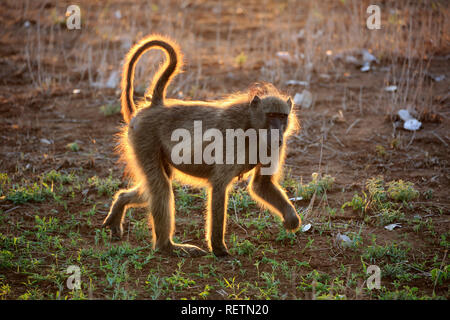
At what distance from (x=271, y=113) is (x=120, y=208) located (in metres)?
1.66

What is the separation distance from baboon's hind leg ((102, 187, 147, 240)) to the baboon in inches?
4.0

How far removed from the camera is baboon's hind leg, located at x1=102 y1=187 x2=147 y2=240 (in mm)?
4402

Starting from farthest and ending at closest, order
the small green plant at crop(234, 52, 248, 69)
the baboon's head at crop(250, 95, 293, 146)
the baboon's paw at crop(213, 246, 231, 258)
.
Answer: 1. the small green plant at crop(234, 52, 248, 69)
2. the baboon's paw at crop(213, 246, 231, 258)
3. the baboon's head at crop(250, 95, 293, 146)

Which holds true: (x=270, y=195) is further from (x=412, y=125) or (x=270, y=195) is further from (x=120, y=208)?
(x=412, y=125)

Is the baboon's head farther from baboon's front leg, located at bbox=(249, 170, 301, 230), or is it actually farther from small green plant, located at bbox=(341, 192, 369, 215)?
small green plant, located at bbox=(341, 192, 369, 215)

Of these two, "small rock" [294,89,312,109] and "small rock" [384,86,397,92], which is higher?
"small rock" [384,86,397,92]

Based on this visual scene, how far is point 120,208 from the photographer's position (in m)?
4.44

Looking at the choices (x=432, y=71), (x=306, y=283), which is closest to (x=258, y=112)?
(x=306, y=283)

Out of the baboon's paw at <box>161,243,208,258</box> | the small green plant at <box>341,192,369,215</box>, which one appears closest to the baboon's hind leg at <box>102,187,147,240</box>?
the baboon's paw at <box>161,243,208,258</box>

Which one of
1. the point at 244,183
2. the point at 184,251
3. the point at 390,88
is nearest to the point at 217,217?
the point at 184,251

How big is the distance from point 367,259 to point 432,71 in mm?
5491

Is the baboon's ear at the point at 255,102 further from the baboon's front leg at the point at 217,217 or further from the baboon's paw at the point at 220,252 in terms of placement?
the baboon's paw at the point at 220,252

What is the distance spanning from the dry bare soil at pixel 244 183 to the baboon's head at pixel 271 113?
1.00 metres

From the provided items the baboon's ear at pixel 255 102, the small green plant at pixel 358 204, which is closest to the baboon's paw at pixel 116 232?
the baboon's ear at pixel 255 102
